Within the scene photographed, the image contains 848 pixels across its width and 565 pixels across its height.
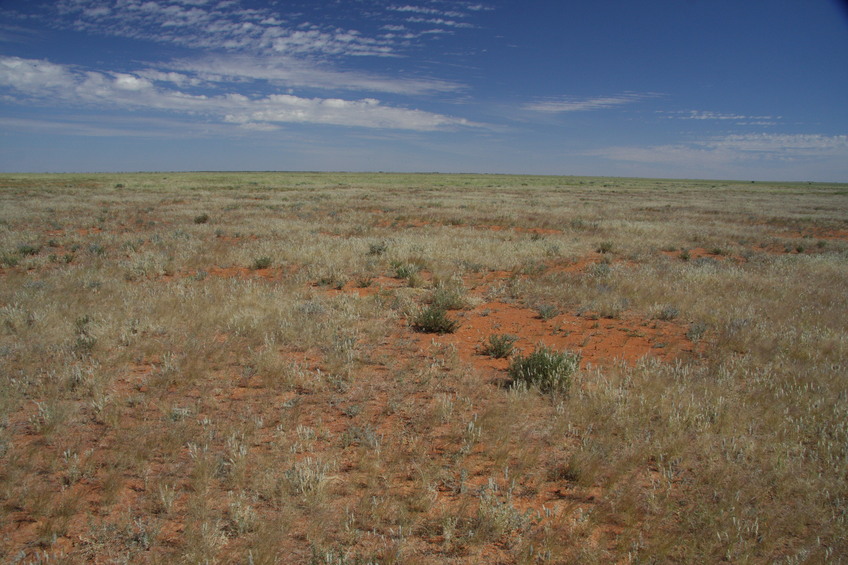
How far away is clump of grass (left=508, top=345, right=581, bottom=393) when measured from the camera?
5191 mm

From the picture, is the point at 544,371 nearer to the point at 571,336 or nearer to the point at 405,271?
the point at 571,336

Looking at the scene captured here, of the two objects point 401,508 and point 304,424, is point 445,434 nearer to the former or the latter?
point 401,508

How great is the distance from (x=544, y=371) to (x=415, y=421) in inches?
71.0

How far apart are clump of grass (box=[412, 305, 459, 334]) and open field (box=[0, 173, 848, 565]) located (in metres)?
0.04

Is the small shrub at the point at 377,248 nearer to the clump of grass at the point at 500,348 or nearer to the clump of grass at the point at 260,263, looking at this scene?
the clump of grass at the point at 260,263

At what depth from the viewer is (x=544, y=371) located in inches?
212

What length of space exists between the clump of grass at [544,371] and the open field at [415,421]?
58mm

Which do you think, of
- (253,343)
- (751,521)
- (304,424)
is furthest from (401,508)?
(253,343)

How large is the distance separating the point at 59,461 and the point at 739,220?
3303 cm

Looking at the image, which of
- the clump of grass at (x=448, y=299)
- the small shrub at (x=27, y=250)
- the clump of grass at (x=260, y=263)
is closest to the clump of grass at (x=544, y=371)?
the clump of grass at (x=448, y=299)

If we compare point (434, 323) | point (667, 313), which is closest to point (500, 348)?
point (434, 323)

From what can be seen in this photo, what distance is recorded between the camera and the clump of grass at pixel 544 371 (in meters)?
5.19

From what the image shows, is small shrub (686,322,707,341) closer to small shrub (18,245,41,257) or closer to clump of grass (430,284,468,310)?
clump of grass (430,284,468,310)

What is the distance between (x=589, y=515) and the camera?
10.6 feet
